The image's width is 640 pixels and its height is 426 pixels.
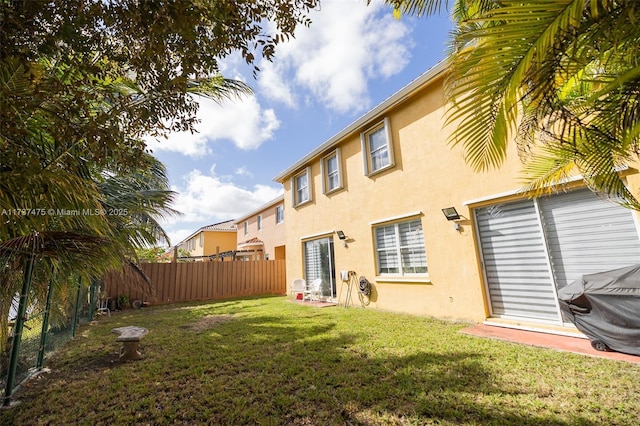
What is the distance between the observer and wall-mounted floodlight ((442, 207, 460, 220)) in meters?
7.56

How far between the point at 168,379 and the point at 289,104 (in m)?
8.89

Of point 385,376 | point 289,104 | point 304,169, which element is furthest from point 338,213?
point 385,376

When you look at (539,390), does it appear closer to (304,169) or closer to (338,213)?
(338,213)

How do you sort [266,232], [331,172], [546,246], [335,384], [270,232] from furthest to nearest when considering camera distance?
[266,232] → [270,232] → [331,172] → [546,246] → [335,384]

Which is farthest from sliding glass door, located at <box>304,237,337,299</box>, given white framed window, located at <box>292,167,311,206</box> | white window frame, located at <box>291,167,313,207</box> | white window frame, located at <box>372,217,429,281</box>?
white window frame, located at <box>372,217,429,281</box>

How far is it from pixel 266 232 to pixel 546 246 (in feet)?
60.9

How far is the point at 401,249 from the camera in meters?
9.40

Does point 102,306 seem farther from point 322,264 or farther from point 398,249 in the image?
point 398,249

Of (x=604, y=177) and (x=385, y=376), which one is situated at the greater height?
(x=604, y=177)

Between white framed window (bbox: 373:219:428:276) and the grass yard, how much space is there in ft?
8.00

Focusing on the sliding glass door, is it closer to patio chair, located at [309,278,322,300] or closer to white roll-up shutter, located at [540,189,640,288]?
patio chair, located at [309,278,322,300]

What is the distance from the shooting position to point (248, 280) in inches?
663

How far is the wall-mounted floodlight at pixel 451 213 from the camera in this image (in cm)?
756

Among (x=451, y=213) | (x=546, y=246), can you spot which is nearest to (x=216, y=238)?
(x=451, y=213)
